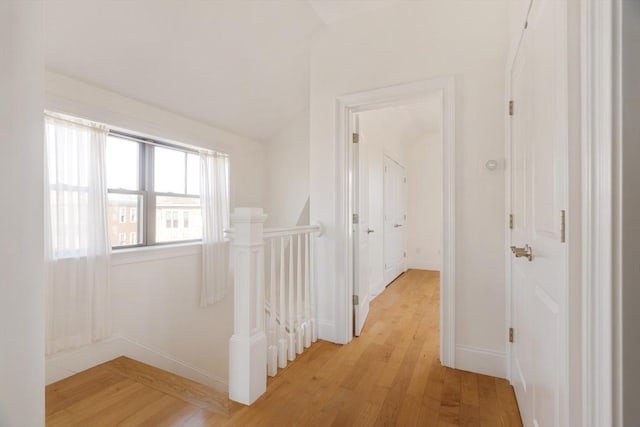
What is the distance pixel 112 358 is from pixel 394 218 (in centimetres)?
397

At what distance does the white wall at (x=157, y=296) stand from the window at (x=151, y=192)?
0.81 feet

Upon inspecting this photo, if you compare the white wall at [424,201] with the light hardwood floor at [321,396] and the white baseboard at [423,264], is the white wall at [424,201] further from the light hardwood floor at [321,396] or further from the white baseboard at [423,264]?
the light hardwood floor at [321,396]

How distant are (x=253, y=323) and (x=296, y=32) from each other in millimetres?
2549

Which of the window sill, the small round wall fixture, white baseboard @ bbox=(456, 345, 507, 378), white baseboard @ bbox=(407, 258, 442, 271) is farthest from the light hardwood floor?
white baseboard @ bbox=(407, 258, 442, 271)

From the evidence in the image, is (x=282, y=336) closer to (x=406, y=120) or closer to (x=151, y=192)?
(x=151, y=192)

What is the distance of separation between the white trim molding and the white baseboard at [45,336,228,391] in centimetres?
287

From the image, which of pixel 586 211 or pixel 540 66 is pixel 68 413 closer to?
pixel 586 211

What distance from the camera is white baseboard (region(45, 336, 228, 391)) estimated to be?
2.03 metres

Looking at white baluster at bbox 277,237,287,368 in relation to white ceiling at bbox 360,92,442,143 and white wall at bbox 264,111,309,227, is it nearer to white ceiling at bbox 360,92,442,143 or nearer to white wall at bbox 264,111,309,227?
white ceiling at bbox 360,92,442,143

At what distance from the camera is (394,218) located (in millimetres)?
4785

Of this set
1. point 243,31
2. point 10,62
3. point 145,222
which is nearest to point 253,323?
point 10,62

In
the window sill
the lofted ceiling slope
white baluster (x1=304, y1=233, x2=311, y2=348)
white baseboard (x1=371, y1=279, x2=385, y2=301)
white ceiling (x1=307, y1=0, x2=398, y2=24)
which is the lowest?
white baseboard (x1=371, y1=279, x2=385, y2=301)

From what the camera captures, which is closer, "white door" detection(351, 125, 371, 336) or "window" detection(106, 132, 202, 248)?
"white door" detection(351, 125, 371, 336)

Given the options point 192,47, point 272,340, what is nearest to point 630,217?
point 272,340
